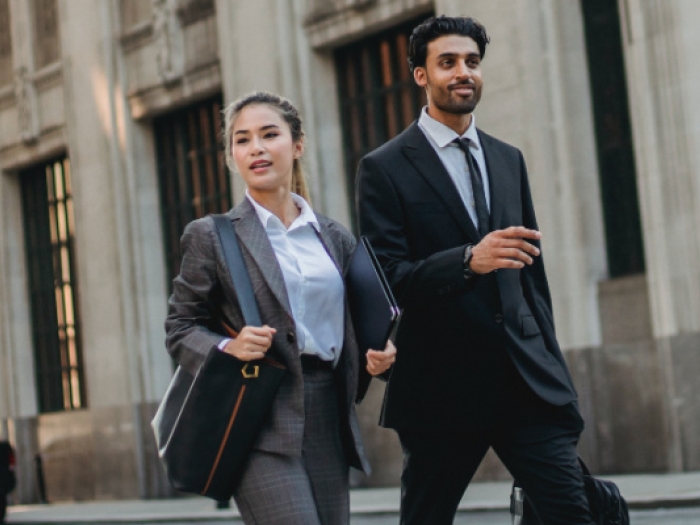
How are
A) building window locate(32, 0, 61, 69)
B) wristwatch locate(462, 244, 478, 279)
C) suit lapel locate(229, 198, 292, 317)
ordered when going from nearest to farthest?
suit lapel locate(229, 198, 292, 317) → wristwatch locate(462, 244, 478, 279) → building window locate(32, 0, 61, 69)

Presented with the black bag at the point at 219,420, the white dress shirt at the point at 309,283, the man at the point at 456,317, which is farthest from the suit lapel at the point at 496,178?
the black bag at the point at 219,420

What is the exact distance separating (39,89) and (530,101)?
43.6 feet

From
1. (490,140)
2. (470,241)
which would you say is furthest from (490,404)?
(490,140)

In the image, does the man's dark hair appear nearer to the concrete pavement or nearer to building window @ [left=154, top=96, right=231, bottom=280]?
the concrete pavement

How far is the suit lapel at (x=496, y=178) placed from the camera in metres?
5.40

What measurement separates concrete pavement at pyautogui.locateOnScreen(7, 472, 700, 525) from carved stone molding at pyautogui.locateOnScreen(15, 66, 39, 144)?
6.89m

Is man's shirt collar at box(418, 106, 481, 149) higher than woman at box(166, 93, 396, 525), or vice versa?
man's shirt collar at box(418, 106, 481, 149)

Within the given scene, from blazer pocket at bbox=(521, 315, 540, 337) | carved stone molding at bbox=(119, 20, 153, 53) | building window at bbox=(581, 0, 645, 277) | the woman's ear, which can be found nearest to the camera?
the woman's ear

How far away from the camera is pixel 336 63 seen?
2258cm

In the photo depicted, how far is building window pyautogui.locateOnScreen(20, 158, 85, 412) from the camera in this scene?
28641 millimetres

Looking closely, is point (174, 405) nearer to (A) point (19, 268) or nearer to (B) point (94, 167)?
(B) point (94, 167)

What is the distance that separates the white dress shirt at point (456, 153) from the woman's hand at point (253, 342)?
3.59ft

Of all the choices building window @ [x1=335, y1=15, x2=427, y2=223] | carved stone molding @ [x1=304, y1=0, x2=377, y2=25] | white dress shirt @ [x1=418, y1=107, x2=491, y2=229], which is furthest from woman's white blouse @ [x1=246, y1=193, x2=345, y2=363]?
carved stone molding @ [x1=304, y1=0, x2=377, y2=25]

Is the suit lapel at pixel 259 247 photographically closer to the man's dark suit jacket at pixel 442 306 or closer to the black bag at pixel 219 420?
the black bag at pixel 219 420
